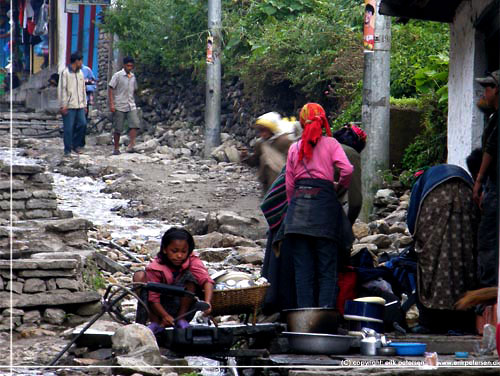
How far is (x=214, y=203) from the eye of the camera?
13.5 m

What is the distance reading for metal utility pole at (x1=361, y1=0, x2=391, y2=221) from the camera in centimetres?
1070

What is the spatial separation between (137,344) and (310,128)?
185 centimetres

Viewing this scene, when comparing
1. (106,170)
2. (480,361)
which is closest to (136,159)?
(106,170)

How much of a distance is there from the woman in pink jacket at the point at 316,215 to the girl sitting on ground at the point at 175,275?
2.27 feet

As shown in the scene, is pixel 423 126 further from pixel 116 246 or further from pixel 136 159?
pixel 136 159

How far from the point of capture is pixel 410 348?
5.66 metres

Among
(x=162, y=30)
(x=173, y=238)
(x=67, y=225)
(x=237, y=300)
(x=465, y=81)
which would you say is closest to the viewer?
(x=237, y=300)

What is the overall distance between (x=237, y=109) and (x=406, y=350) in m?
13.7

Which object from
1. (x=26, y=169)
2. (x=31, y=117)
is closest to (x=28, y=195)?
(x=26, y=169)

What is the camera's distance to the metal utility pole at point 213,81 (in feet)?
58.2

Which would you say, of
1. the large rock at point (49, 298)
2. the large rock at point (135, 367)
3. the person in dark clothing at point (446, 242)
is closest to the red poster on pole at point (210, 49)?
the large rock at point (49, 298)

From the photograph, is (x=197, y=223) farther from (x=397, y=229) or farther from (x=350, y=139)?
(x=350, y=139)

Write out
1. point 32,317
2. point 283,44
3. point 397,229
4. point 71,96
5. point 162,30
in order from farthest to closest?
point 162,30, point 283,44, point 71,96, point 397,229, point 32,317

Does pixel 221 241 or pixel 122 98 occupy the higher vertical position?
pixel 122 98
